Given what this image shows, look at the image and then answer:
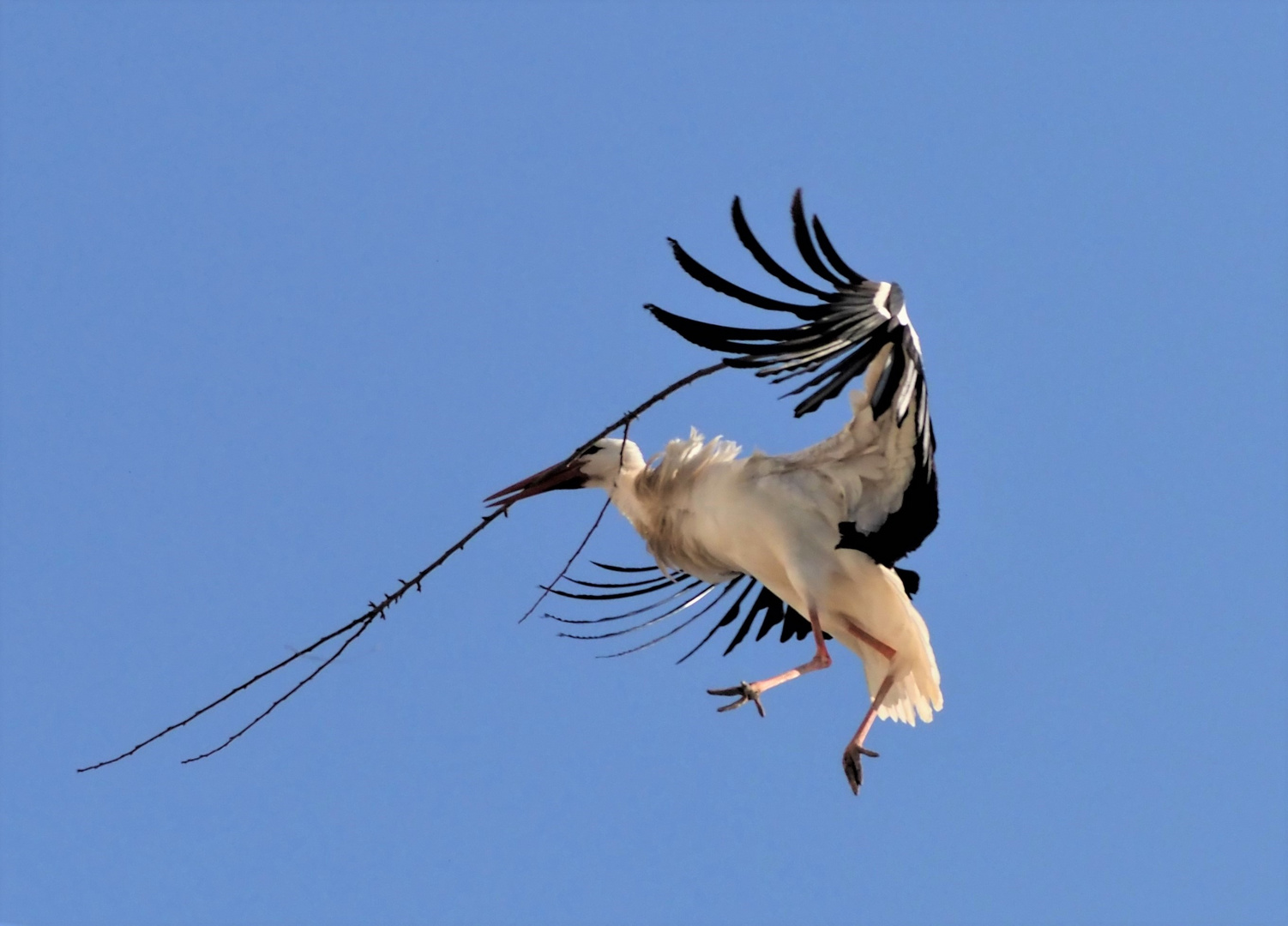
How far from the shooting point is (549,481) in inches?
286

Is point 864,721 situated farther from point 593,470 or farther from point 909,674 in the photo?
point 593,470

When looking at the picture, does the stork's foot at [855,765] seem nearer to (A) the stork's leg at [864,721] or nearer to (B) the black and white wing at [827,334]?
(A) the stork's leg at [864,721]

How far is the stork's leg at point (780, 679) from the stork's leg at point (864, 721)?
18 centimetres

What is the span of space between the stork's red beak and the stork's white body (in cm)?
26

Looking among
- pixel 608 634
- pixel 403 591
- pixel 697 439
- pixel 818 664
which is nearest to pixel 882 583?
pixel 818 664

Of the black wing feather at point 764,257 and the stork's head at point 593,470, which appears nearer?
the black wing feather at point 764,257

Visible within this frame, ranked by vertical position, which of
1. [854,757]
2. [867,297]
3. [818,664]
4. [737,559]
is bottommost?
[854,757]

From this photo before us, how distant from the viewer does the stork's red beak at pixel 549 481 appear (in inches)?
282

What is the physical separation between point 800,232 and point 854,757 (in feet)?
6.07

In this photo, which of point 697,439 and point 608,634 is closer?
point 697,439

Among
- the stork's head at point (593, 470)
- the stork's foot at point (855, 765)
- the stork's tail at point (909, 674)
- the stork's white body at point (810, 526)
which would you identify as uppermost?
the stork's head at point (593, 470)

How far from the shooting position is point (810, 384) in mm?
5633

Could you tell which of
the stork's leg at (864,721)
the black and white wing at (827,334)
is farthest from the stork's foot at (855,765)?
the black and white wing at (827,334)

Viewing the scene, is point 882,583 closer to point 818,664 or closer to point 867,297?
point 818,664
